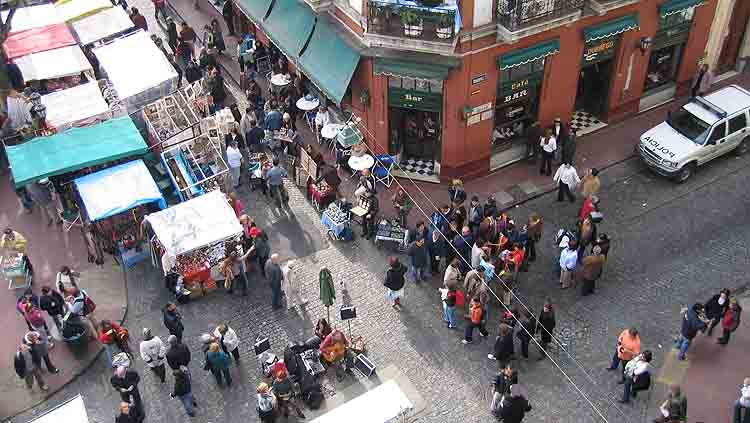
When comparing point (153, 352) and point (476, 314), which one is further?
point (476, 314)

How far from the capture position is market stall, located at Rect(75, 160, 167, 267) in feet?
66.0

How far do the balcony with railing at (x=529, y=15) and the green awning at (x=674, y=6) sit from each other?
4.21 metres

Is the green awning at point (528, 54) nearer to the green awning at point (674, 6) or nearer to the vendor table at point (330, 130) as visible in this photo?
the green awning at point (674, 6)

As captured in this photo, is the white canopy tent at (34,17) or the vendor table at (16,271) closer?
the vendor table at (16,271)

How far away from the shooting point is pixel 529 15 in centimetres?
1964

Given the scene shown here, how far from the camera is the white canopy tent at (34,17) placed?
91.0ft

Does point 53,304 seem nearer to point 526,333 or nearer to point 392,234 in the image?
point 392,234

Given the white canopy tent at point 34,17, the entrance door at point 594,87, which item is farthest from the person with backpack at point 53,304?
the entrance door at point 594,87

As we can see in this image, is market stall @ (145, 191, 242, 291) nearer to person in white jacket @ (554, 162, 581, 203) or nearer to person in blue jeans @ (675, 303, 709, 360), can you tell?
person in white jacket @ (554, 162, 581, 203)

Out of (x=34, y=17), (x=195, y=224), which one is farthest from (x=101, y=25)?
(x=195, y=224)

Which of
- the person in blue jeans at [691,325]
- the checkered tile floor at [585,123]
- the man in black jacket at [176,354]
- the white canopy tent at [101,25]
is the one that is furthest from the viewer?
the white canopy tent at [101,25]

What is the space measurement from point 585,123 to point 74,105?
16.6 meters

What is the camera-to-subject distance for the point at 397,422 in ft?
53.0

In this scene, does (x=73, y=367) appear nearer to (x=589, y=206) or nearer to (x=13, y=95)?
(x=13, y=95)
